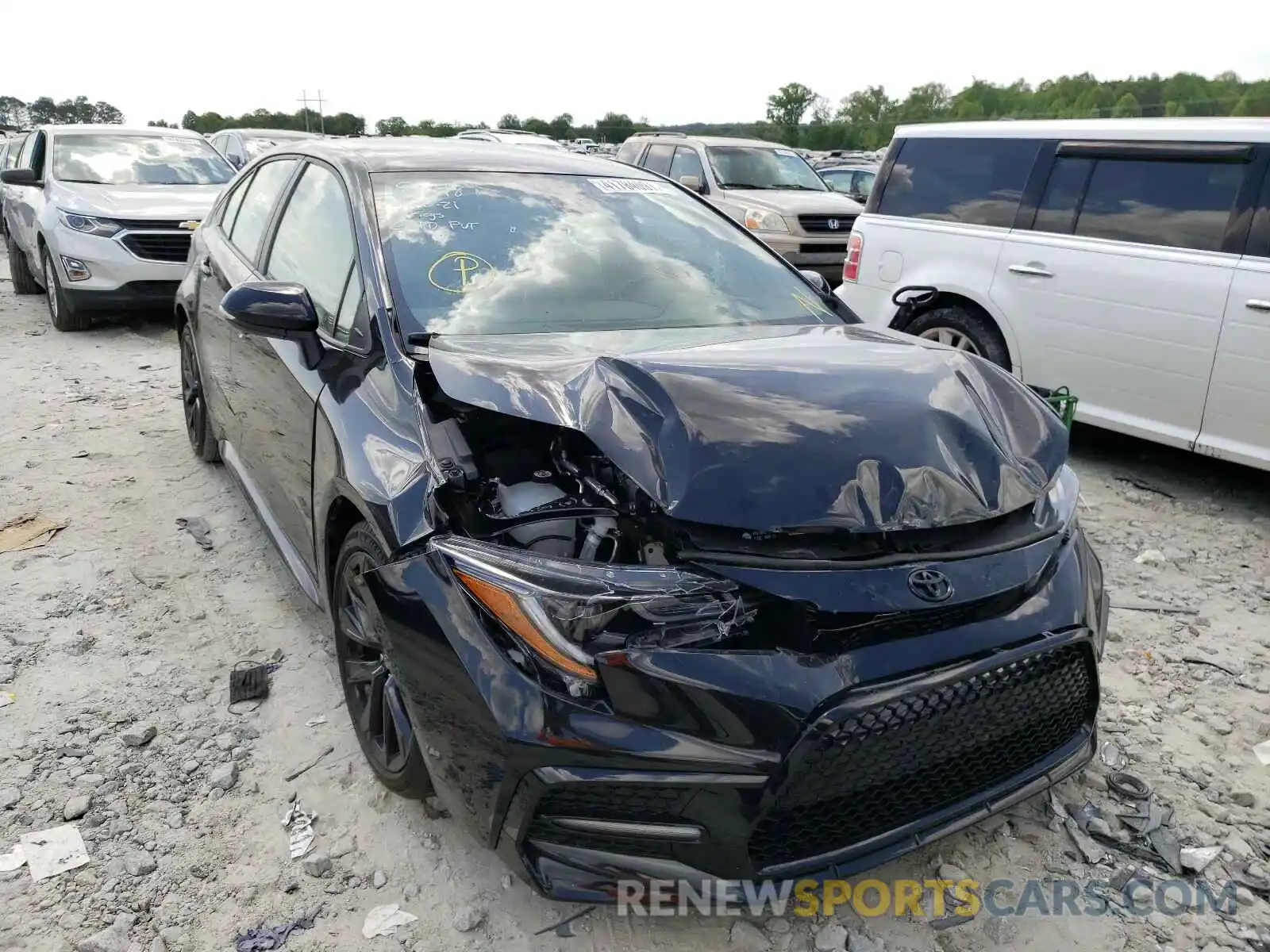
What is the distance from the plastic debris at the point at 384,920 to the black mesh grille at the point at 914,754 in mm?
917

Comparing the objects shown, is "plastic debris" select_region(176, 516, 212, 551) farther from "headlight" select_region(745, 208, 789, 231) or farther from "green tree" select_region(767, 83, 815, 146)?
"green tree" select_region(767, 83, 815, 146)

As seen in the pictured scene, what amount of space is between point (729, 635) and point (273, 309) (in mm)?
1700

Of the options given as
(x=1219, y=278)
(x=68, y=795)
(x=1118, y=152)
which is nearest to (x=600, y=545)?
A: (x=68, y=795)

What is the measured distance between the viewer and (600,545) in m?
2.15

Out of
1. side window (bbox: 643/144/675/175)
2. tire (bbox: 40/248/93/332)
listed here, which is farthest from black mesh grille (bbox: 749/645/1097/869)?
side window (bbox: 643/144/675/175)

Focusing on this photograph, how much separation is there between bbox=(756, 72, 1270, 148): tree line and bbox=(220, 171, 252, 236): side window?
4924 centimetres

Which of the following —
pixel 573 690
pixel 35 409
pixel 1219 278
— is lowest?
pixel 35 409

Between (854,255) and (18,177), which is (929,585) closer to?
(854,255)

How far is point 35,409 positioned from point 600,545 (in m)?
5.71

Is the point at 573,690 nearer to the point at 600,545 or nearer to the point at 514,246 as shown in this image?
the point at 600,545

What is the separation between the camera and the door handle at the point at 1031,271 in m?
5.31

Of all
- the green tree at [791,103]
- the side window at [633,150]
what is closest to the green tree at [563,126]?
the green tree at [791,103]

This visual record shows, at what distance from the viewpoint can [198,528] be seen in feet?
14.5

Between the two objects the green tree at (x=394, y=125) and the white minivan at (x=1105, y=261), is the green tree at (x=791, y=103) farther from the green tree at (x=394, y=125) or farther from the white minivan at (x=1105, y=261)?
the white minivan at (x=1105, y=261)
